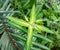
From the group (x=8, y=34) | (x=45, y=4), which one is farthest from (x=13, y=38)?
(x=45, y=4)

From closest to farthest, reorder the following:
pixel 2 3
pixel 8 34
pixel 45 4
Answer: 1. pixel 8 34
2. pixel 2 3
3. pixel 45 4

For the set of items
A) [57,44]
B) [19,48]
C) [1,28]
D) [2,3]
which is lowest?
[57,44]

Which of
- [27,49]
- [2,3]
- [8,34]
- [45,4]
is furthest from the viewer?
[45,4]

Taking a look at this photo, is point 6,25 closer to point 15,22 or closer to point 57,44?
point 15,22

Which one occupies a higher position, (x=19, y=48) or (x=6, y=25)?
(x=6, y=25)

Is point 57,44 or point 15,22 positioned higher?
point 15,22

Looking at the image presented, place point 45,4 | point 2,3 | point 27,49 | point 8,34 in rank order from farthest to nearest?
point 45,4 → point 2,3 → point 8,34 → point 27,49

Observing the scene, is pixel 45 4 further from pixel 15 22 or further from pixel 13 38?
pixel 15 22

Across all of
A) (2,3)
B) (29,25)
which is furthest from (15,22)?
(2,3)

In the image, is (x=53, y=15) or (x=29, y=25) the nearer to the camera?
(x=29, y=25)
